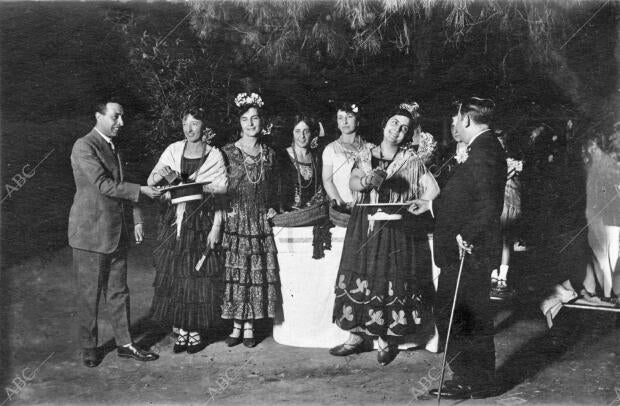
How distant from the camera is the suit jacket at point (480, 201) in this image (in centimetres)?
410

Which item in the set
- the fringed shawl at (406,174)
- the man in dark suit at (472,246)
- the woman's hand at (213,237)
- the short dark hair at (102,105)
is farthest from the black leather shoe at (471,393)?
the short dark hair at (102,105)

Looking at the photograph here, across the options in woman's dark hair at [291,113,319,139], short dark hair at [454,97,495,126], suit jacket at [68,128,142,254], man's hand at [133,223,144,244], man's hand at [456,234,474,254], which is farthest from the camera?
woman's dark hair at [291,113,319,139]

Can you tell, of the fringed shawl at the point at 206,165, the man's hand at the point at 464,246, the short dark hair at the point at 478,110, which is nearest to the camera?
the man's hand at the point at 464,246

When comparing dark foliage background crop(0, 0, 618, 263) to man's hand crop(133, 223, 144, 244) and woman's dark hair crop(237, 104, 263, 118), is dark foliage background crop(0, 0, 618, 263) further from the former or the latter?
man's hand crop(133, 223, 144, 244)

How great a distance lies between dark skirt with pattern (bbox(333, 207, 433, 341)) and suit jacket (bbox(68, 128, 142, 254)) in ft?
4.70

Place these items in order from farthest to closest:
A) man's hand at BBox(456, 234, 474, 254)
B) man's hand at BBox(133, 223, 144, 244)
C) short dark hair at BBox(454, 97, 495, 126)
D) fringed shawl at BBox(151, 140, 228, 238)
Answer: fringed shawl at BBox(151, 140, 228, 238) → man's hand at BBox(133, 223, 144, 244) → short dark hair at BBox(454, 97, 495, 126) → man's hand at BBox(456, 234, 474, 254)

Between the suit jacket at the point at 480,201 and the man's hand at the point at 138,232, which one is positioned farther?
the man's hand at the point at 138,232

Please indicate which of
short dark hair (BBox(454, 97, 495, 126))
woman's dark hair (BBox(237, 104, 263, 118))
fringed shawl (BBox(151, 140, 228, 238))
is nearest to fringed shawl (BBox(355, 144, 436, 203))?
short dark hair (BBox(454, 97, 495, 126))

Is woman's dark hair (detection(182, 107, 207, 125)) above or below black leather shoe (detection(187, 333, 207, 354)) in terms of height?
above

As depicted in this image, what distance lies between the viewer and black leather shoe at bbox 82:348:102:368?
4418mm

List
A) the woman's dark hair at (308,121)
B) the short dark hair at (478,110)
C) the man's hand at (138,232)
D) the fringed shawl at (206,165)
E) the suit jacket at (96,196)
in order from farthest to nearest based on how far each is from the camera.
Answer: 1. the woman's dark hair at (308,121)
2. the fringed shawl at (206,165)
3. the man's hand at (138,232)
4. the suit jacket at (96,196)
5. the short dark hair at (478,110)

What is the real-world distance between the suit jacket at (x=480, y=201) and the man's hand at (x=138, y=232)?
6.23 feet

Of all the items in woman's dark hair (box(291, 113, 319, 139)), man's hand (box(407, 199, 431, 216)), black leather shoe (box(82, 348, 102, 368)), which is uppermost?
woman's dark hair (box(291, 113, 319, 139))

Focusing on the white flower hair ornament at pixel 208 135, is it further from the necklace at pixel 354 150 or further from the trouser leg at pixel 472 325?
the trouser leg at pixel 472 325
